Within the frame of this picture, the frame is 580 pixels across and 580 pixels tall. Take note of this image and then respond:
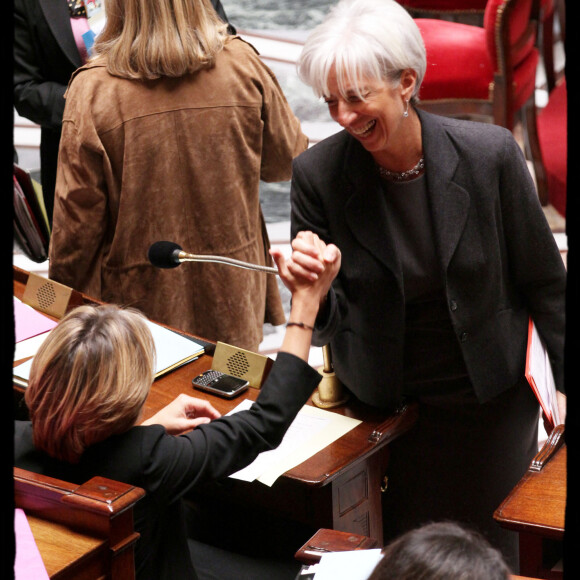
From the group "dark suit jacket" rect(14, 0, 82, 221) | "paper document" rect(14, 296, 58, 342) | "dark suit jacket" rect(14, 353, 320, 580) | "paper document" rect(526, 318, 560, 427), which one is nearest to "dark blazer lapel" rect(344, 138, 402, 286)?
"paper document" rect(526, 318, 560, 427)

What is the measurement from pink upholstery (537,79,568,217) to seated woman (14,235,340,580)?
3216mm

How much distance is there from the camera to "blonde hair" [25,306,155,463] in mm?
1404

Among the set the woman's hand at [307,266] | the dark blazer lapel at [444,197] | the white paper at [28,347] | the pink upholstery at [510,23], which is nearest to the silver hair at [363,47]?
the dark blazer lapel at [444,197]

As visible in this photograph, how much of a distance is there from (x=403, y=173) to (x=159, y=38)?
102 centimetres

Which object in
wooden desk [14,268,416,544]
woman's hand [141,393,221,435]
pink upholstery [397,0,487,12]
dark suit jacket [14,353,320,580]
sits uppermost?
pink upholstery [397,0,487,12]

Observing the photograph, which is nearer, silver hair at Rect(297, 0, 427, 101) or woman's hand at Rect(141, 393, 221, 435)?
silver hair at Rect(297, 0, 427, 101)

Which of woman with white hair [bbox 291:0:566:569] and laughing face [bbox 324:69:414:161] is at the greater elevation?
laughing face [bbox 324:69:414:161]

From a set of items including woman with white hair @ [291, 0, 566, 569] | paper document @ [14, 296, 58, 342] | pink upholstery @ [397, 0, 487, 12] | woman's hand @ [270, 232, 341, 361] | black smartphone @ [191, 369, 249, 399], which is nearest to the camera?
woman's hand @ [270, 232, 341, 361]

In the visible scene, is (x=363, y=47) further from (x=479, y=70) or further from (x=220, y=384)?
(x=479, y=70)

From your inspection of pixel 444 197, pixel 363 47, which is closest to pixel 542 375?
pixel 444 197

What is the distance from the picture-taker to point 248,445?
1439 millimetres

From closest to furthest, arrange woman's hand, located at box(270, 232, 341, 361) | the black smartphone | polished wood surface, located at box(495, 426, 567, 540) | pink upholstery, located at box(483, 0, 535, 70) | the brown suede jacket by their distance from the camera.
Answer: woman's hand, located at box(270, 232, 341, 361) < polished wood surface, located at box(495, 426, 567, 540) < the black smartphone < the brown suede jacket < pink upholstery, located at box(483, 0, 535, 70)

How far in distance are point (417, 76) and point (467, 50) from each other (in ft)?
9.05

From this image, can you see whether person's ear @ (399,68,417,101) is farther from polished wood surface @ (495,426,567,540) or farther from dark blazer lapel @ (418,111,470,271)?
polished wood surface @ (495,426,567,540)
